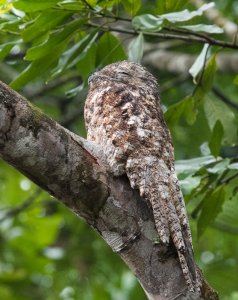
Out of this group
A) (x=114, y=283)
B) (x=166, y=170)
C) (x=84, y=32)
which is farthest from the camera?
(x=114, y=283)

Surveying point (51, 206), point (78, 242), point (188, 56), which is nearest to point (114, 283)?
point (78, 242)

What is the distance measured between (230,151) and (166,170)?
119 centimetres

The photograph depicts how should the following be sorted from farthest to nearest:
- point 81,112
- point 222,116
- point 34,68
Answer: point 81,112, point 222,116, point 34,68

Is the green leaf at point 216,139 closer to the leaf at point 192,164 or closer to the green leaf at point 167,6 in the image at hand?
the leaf at point 192,164

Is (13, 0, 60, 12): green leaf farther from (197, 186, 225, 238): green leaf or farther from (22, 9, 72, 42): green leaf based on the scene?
(197, 186, 225, 238): green leaf

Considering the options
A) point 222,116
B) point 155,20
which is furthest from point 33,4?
point 222,116

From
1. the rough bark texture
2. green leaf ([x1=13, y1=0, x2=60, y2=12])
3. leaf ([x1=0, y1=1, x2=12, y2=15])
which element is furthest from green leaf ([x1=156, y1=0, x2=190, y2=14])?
the rough bark texture

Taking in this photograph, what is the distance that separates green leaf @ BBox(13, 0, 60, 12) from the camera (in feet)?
9.84

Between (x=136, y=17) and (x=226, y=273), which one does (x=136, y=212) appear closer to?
(x=136, y=17)

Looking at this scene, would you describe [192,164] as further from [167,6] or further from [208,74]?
[167,6]

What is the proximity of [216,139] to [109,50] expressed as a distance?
618 mm

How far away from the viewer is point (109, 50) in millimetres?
3533

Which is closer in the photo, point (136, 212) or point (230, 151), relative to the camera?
point (136, 212)

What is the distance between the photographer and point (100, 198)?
96.7 inches
